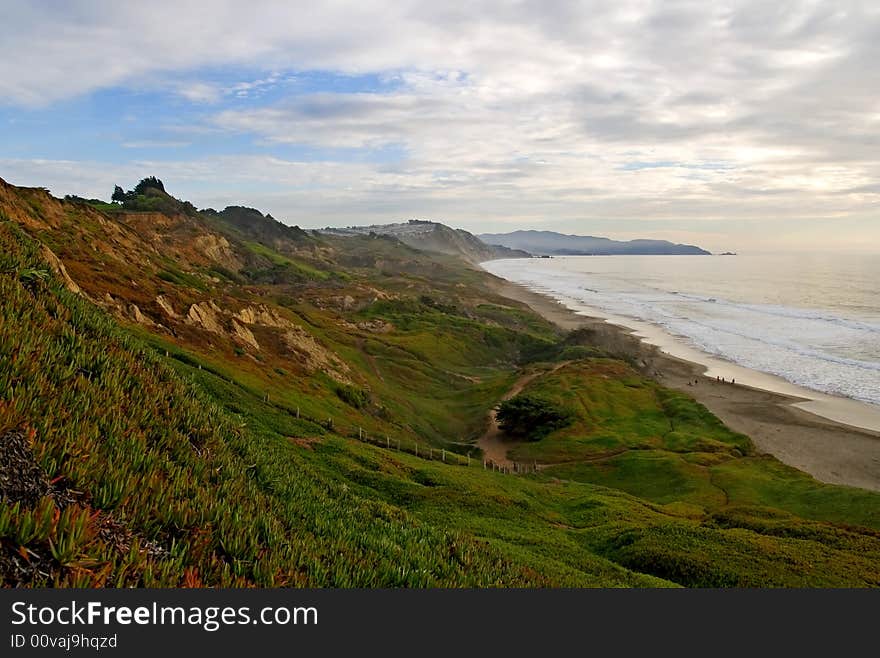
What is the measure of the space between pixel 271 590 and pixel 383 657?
1.31 metres

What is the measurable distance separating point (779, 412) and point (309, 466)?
212ft

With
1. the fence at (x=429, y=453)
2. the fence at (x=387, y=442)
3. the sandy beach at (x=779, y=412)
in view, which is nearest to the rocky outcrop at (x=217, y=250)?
the sandy beach at (x=779, y=412)

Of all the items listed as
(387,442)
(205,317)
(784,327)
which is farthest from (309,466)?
(784,327)

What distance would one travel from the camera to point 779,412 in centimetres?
6322

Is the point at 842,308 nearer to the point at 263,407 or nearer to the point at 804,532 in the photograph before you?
the point at 804,532

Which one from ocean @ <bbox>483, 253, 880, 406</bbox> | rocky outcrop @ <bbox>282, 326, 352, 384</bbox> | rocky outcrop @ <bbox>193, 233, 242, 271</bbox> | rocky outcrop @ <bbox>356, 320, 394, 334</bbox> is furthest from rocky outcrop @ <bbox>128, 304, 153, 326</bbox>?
ocean @ <bbox>483, 253, 880, 406</bbox>

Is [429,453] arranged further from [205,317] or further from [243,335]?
[205,317]

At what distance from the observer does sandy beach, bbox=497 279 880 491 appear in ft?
160

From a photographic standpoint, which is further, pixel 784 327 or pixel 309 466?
pixel 784 327

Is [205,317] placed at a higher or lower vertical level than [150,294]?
lower

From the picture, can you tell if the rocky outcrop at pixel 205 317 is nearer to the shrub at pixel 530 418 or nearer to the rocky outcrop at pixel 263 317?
the rocky outcrop at pixel 263 317

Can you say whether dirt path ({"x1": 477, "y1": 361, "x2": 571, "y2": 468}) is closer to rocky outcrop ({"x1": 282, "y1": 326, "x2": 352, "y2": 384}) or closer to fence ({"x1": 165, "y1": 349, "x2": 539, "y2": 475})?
fence ({"x1": 165, "y1": 349, "x2": 539, "y2": 475})

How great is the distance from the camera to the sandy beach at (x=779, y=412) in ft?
160

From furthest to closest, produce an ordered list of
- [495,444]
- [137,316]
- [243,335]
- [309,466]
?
[495,444], [243,335], [137,316], [309,466]
